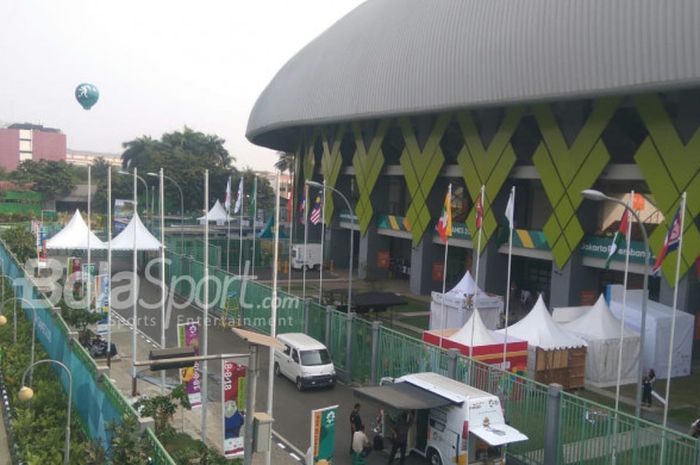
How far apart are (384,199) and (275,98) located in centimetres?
1767

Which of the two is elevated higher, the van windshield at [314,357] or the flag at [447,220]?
the flag at [447,220]

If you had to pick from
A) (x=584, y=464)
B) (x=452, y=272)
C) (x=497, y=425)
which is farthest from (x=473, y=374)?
(x=452, y=272)

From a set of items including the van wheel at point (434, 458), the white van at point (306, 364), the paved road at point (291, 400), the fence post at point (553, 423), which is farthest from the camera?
the white van at point (306, 364)

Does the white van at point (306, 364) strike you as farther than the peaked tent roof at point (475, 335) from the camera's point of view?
No

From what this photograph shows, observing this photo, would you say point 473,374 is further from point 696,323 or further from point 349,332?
point 696,323

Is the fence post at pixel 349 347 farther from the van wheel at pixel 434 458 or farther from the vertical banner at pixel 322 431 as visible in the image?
the vertical banner at pixel 322 431

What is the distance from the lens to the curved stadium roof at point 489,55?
3025cm

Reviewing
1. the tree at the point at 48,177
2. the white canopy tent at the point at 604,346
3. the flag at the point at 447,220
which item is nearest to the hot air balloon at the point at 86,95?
the flag at the point at 447,220

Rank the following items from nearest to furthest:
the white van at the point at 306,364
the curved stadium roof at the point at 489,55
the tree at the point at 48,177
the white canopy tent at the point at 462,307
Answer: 1. the white van at the point at 306,364
2. the curved stadium roof at the point at 489,55
3. the white canopy tent at the point at 462,307
4. the tree at the point at 48,177

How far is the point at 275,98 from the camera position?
65000mm

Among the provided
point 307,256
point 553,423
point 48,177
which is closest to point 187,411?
point 553,423

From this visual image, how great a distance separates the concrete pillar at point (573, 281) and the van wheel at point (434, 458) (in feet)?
72.8

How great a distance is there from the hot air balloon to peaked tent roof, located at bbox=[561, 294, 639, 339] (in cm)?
2391

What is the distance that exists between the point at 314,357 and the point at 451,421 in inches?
326
